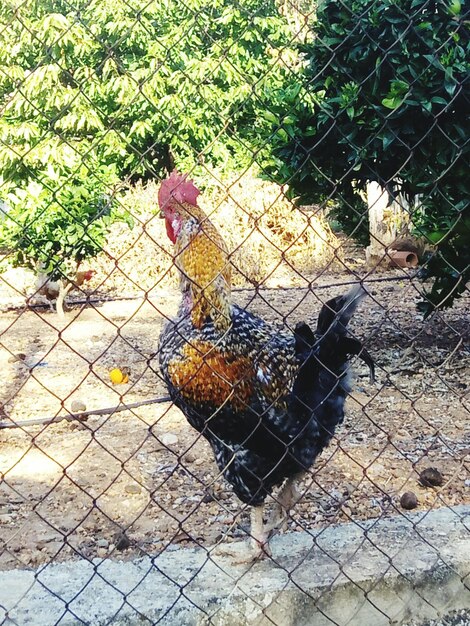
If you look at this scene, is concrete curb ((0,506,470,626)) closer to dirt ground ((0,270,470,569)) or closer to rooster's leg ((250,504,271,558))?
rooster's leg ((250,504,271,558))

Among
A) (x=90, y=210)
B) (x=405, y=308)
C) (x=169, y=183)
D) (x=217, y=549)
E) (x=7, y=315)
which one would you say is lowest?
(x=7, y=315)

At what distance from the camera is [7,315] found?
8.19 m

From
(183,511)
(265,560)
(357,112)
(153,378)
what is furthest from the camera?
(153,378)

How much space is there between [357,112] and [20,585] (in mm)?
3344

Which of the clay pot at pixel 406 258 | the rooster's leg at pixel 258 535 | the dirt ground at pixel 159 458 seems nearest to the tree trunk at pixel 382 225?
the clay pot at pixel 406 258

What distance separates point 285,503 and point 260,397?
2.13 feet

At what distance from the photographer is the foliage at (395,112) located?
3.96 m

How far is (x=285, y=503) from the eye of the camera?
10.5 feet

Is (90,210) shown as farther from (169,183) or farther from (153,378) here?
(169,183)

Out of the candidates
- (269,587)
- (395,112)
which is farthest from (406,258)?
(269,587)

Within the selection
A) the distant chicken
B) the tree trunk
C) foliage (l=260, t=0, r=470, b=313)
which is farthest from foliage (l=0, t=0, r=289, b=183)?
foliage (l=260, t=0, r=470, b=313)

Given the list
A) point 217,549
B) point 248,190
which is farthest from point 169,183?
point 248,190

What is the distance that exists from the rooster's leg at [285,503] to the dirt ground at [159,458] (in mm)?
80

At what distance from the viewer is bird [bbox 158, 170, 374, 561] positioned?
272 cm
